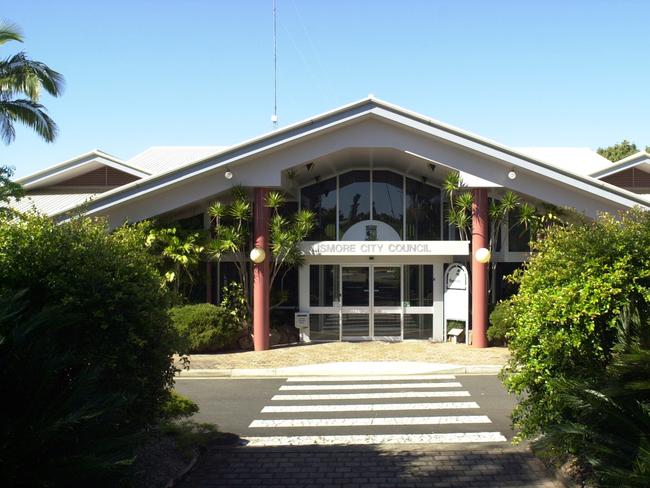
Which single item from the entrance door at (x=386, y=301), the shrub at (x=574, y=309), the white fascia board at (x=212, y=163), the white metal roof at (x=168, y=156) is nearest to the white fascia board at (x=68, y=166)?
the white metal roof at (x=168, y=156)

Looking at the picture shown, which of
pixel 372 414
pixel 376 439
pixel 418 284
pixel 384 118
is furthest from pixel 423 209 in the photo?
pixel 376 439

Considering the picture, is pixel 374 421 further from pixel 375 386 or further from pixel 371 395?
pixel 375 386

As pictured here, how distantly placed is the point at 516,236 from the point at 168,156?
51.6 ft

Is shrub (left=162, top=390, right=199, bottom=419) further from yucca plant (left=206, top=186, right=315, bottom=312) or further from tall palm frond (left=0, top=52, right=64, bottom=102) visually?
tall palm frond (left=0, top=52, right=64, bottom=102)

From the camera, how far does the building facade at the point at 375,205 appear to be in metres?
15.8

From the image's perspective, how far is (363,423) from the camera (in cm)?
920

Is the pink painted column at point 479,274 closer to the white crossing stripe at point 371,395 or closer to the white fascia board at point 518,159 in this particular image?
the white fascia board at point 518,159

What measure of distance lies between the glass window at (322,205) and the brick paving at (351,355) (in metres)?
3.49

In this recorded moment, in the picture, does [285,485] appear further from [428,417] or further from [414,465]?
[428,417]

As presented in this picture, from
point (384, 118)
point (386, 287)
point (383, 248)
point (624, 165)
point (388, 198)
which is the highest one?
point (384, 118)

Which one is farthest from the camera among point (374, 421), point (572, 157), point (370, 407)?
point (572, 157)

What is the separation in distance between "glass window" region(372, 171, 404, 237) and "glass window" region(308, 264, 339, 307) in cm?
218

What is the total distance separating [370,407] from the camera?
1030 centimetres

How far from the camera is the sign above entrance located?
1727cm
